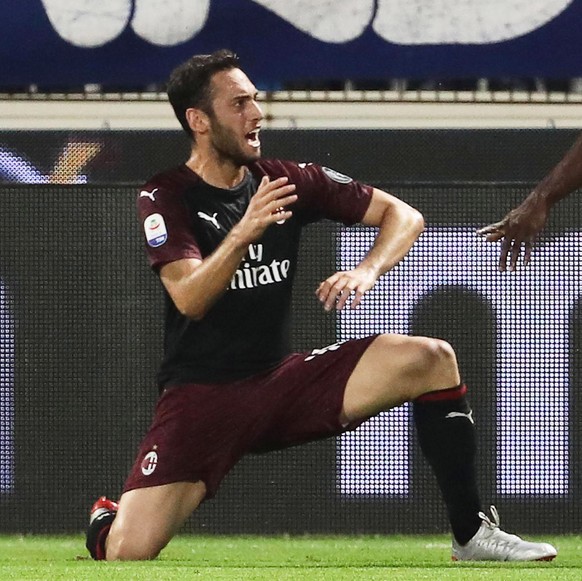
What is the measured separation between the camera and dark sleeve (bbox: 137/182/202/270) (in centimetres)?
535

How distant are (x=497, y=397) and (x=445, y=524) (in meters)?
0.51

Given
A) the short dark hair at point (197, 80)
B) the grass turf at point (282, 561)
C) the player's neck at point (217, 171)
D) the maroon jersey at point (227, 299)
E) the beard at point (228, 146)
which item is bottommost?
the grass turf at point (282, 561)

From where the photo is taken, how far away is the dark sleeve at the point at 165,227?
5.35 meters

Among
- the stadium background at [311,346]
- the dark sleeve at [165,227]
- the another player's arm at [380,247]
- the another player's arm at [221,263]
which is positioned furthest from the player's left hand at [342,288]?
the stadium background at [311,346]

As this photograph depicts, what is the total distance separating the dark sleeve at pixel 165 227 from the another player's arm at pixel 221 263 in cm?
4

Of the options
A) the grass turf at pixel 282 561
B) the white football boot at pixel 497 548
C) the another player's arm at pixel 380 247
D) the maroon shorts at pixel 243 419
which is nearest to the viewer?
the grass turf at pixel 282 561

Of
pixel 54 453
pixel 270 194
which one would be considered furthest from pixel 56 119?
pixel 270 194

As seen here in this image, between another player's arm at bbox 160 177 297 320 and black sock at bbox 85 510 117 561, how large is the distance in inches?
31.3

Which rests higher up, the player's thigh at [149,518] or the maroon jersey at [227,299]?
the maroon jersey at [227,299]

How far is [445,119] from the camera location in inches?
281

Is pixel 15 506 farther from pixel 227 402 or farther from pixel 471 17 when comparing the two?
pixel 471 17

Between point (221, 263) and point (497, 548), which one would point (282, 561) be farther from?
point (221, 263)

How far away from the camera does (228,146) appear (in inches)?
222

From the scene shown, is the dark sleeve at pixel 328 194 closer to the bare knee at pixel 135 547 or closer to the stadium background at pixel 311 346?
the stadium background at pixel 311 346
